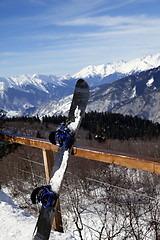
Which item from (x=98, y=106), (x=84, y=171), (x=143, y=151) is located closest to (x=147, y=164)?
(x=84, y=171)

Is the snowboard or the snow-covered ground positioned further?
the snow-covered ground

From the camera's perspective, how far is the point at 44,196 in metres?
1.93

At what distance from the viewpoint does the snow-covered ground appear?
2.38 meters

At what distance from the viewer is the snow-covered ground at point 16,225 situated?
93.7 inches

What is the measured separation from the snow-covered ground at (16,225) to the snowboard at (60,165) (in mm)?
463

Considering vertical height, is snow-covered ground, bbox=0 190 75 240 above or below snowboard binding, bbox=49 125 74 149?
below

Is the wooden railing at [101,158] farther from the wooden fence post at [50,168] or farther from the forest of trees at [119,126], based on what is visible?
the forest of trees at [119,126]

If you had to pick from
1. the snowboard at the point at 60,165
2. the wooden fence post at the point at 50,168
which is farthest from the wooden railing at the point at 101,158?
the snowboard at the point at 60,165

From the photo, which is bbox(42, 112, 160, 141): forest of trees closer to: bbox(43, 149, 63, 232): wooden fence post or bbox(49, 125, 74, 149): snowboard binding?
bbox(43, 149, 63, 232): wooden fence post

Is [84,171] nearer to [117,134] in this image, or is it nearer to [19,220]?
[19,220]

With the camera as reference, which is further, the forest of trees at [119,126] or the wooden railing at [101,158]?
the forest of trees at [119,126]

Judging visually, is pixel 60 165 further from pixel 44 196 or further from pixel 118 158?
pixel 118 158

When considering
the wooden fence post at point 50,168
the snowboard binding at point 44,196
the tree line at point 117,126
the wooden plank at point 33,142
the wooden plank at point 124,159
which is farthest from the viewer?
the tree line at point 117,126

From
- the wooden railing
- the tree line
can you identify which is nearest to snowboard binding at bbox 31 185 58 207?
the wooden railing
